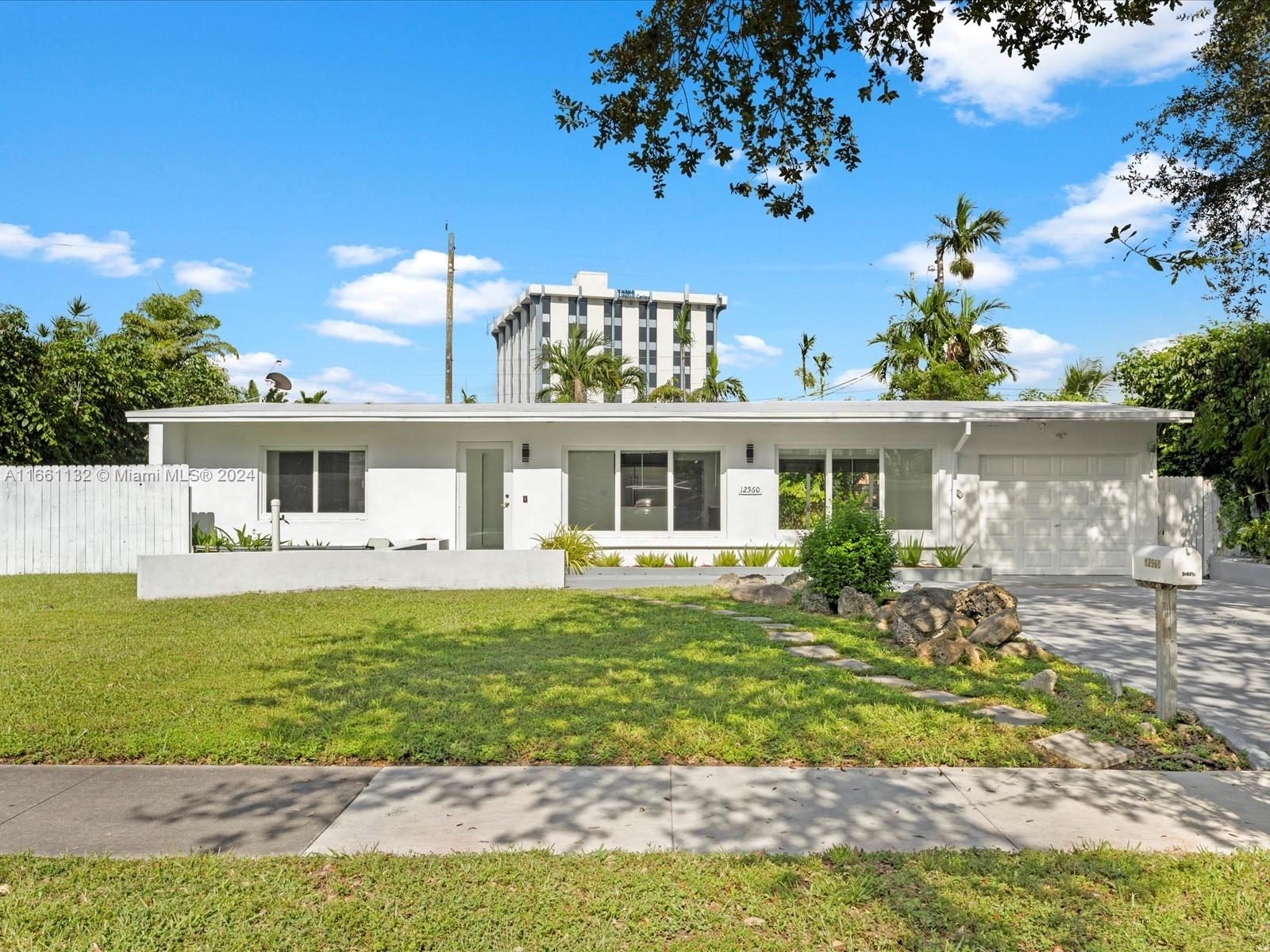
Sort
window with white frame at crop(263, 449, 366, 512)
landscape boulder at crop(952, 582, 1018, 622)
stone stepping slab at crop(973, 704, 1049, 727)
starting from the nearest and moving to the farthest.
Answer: stone stepping slab at crop(973, 704, 1049, 727) → landscape boulder at crop(952, 582, 1018, 622) → window with white frame at crop(263, 449, 366, 512)

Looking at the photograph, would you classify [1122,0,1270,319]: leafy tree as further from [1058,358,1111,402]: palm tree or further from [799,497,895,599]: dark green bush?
[1058,358,1111,402]: palm tree

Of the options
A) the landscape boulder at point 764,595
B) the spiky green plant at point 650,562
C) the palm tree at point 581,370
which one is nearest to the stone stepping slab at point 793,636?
the landscape boulder at point 764,595

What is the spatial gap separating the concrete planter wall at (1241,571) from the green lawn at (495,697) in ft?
29.9

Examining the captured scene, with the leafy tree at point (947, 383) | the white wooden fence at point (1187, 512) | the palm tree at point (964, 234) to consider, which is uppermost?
the palm tree at point (964, 234)

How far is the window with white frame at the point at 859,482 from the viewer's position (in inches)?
603

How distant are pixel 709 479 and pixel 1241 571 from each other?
30.6 ft

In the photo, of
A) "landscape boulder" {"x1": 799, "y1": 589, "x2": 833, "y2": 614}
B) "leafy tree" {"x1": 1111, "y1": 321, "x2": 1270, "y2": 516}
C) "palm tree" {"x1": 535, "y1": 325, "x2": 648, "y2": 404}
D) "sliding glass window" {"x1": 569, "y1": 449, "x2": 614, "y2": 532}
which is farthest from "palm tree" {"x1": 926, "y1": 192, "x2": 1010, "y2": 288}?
"landscape boulder" {"x1": 799, "y1": 589, "x2": 833, "y2": 614}

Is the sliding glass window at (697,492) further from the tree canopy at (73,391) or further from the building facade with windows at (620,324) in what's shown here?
the building facade with windows at (620,324)

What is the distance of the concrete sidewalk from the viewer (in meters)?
3.91

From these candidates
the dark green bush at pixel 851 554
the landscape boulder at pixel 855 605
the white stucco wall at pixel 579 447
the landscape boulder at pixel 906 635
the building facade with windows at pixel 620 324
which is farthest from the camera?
the building facade with windows at pixel 620 324

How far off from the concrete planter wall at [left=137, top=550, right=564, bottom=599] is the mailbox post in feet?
26.7

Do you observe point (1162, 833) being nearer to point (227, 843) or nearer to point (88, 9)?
point (227, 843)

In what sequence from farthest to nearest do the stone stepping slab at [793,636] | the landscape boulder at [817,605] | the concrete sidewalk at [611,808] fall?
→ 1. the landscape boulder at [817,605]
2. the stone stepping slab at [793,636]
3. the concrete sidewalk at [611,808]

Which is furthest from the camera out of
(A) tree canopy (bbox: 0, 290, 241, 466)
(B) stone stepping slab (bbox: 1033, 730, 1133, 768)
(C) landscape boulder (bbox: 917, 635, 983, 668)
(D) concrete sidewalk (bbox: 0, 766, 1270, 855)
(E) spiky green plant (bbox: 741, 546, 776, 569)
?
(A) tree canopy (bbox: 0, 290, 241, 466)
